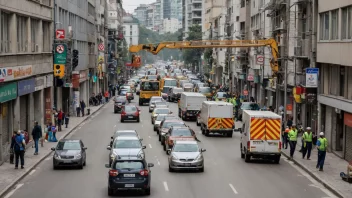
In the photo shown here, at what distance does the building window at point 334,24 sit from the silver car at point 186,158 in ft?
40.8

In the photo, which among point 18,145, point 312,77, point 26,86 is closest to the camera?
point 18,145

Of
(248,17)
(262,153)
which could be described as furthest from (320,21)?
(248,17)

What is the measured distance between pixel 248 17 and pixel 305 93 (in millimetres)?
48430

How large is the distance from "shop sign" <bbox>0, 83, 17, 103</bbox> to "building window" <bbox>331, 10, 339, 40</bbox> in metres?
18.4

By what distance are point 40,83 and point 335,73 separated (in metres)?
21.2

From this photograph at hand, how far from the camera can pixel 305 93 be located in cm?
4875

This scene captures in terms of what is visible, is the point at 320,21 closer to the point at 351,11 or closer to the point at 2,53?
the point at 351,11

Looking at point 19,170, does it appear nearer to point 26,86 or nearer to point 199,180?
point 199,180

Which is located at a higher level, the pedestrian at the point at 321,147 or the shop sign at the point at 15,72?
the shop sign at the point at 15,72

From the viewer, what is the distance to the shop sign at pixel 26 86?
1661 inches

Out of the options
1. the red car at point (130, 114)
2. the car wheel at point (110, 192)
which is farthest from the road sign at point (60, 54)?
the car wheel at point (110, 192)

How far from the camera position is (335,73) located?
140 feet

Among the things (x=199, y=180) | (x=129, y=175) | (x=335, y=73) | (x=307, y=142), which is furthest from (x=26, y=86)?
(x=129, y=175)

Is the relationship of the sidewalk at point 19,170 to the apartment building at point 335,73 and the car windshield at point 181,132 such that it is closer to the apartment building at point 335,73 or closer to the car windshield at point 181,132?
the car windshield at point 181,132
